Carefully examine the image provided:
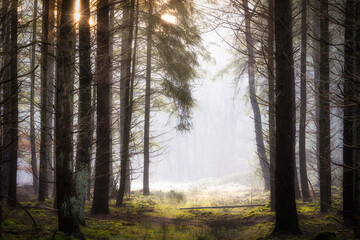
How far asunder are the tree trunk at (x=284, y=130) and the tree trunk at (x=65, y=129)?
4.03 meters

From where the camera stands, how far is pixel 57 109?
15.2ft

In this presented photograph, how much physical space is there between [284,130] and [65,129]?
433 cm

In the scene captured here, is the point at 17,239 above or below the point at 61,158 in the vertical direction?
below

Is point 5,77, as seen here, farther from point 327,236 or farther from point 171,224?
point 327,236

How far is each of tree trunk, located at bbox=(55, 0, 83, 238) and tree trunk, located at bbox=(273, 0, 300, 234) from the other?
4028 mm

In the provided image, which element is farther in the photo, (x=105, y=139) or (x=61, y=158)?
(x=105, y=139)

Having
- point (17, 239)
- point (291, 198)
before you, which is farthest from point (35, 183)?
point (291, 198)

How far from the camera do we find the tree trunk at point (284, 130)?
555 centimetres

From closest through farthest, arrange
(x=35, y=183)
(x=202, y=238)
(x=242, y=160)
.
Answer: (x=202, y=238)
(x=35, y=183)
(x=242, y=160)

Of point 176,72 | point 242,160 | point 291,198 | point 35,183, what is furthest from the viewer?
point 242,160

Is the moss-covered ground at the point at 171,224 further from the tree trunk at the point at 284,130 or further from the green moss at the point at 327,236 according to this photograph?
the tree trunk at the point at 284,130

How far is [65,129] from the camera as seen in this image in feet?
15.2

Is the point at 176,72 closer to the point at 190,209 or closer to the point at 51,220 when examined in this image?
the point at 190,209

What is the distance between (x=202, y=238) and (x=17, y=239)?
12.3 ft
